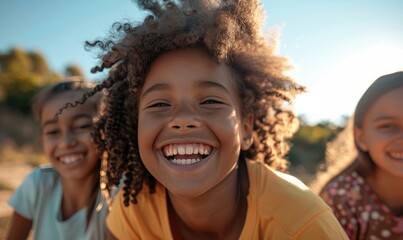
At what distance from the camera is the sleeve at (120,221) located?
236 cm

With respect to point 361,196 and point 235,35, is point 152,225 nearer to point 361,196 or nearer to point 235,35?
point 235,35

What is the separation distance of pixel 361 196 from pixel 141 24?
1.89m

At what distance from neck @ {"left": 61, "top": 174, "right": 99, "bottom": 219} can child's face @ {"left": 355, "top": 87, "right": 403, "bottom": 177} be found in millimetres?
2030

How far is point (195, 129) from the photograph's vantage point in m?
1.97

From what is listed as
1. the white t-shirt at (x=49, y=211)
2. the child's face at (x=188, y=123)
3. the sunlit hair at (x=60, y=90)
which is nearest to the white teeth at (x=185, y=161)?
the child's face at (x=188, y=123)

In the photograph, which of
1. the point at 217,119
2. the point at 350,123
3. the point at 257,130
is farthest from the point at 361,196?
the point at 217,119

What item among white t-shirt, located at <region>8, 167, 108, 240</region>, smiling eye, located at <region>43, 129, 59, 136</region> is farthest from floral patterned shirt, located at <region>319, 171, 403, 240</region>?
smiling eye, located at <region>43, 129, 59, 136</region>

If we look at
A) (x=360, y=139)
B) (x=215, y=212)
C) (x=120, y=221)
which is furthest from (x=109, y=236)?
(x=360, y=139)

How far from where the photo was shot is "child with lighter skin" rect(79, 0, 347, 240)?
1.99 m

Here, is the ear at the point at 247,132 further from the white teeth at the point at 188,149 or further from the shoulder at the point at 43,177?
the shoulder at the point at 43,177

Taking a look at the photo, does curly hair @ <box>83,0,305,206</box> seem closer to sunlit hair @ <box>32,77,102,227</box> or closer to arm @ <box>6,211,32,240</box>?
sunlit hair @ <box>32,77,102,227</box>

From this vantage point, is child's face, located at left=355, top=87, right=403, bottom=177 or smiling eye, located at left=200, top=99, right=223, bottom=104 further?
child's face, located at left=355, top=87, right=403, bottom=177

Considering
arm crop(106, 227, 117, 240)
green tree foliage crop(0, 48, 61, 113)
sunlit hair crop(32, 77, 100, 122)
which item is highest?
green tree foliage crop(0, 48, 61, 113)

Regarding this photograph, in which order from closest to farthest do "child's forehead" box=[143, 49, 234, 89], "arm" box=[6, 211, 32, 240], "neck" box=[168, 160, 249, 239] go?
"child's forehead" box=[143, 49, 234, 89] < "neck" box=[168, 160, 249, 239] < "arm" box=[6, 211, 32, 240]
